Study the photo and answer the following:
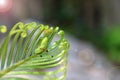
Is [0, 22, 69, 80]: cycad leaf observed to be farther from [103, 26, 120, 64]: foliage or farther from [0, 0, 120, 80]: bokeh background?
[0, 0, 120, 80]: bokeh background

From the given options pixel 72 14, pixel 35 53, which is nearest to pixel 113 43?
pixel 72 14

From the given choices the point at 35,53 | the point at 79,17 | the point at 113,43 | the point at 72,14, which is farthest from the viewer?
the point at 79,17

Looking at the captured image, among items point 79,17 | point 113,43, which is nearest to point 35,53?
point 113,43

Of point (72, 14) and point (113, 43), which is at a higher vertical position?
point (72, 14)

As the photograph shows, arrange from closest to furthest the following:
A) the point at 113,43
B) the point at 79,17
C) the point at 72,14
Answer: the point at 113,43 → the point at 72,14 → the point at 79,17

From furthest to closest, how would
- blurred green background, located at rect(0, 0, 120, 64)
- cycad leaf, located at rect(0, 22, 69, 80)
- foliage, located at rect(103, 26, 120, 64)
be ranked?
blurred green background, located at rect(0, 0, 120, 64)
foliage, located at rect(103, 26, 120, 64)
cycad leaf, located at rect(0, 22, 69, 80)

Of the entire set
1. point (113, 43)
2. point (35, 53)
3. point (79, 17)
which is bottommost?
point (35, 53)

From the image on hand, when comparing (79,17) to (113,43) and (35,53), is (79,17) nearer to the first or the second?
(113,43)

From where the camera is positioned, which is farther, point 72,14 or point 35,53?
point 72,14

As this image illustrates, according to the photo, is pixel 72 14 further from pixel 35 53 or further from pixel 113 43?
pixel 35 53

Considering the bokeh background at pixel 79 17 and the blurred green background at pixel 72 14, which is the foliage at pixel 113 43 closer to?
the bokeh background at pixel 79 17

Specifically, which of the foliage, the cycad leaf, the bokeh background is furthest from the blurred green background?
the cycad leaf
